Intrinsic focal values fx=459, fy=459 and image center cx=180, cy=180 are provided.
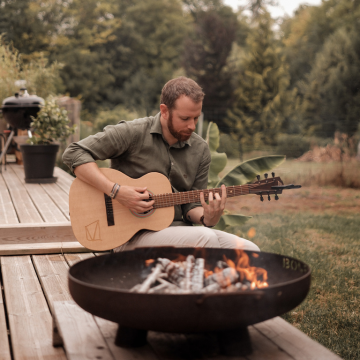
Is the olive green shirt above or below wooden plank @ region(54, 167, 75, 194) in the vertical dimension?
above

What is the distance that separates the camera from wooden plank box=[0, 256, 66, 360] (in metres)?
2.03

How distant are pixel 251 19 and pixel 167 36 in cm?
690

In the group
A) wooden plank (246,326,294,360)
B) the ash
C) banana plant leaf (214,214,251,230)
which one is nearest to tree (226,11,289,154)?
banana plant leaf (214,214,251,230)

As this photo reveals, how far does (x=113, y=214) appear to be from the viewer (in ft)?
8.80

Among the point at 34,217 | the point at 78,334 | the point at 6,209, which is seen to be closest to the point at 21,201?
the point at 6,209

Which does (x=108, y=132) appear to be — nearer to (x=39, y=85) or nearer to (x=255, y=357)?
(x=255, y=357)

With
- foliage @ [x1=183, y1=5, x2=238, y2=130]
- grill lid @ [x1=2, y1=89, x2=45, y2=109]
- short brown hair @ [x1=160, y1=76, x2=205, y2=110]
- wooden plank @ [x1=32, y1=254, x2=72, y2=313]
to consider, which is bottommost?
wooden plank @ [x1=32, y1=254, x2=72, y2=313]

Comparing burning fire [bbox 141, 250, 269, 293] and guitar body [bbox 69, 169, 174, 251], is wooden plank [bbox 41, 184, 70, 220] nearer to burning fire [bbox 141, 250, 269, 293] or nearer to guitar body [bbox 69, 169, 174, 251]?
guitar body [bbox 69, 169, 174, 251]

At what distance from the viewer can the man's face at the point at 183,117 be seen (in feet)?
8.29

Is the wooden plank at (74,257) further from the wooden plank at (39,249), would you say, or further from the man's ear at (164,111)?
the man's ear at (164,111)

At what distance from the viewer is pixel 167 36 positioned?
37.5 meters

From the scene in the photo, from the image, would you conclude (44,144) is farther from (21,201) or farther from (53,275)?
(53,275)

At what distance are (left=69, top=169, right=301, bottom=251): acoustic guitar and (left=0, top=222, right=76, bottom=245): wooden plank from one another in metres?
1.24

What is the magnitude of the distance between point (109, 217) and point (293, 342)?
50.7 inches
